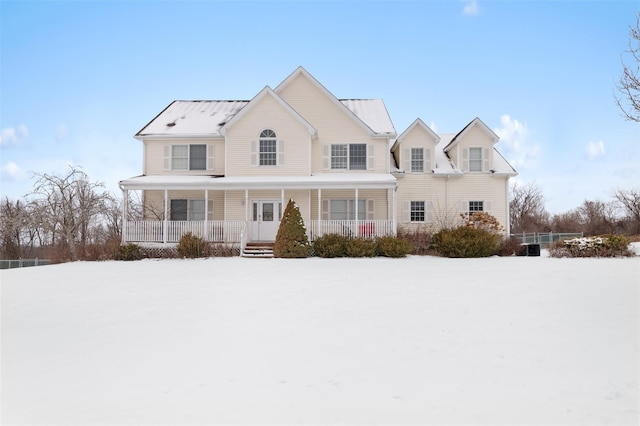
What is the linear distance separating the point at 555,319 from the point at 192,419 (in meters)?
6.44

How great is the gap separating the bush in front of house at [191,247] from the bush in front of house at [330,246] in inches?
184

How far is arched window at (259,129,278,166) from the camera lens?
22.4 metres

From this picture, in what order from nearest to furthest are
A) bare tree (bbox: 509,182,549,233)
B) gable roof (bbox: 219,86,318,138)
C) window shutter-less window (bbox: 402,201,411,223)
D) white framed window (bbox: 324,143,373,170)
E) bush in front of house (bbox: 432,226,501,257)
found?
1. bush in front of house (bbox: 432,226,501,257)
2. gable roof (bbox: 219,86,318,138)
3. white framed window (bbox: 324,143,373,170)
4. window shutter-less window (bbox: 402,201,411,223)
5. bare tree (bbox: 509,182,549,233)

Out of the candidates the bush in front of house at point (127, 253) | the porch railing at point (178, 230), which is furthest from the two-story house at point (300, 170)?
the bush in front of house at point (127, 253)

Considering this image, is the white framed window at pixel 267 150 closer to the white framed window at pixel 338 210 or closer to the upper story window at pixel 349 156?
the upper story window at pixel 349 156

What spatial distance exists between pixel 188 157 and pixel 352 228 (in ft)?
31.8

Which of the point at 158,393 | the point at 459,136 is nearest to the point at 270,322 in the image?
the point at 158,393

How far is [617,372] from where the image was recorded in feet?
18.9

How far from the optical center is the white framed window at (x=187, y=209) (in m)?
23.2

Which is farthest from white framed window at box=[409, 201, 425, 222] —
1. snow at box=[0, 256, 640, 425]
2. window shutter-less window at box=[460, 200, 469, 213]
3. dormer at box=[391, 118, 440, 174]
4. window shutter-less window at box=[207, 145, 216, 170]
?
snow at box=[0, 256, 640, 425]

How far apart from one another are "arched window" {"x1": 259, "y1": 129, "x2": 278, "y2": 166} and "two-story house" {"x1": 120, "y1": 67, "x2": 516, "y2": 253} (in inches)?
2.0

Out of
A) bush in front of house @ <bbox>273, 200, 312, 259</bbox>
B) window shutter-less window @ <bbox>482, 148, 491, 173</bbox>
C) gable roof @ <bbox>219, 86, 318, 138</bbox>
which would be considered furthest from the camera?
window shutter-less window @ <bbox>482, 148, 491, 173</bbox>

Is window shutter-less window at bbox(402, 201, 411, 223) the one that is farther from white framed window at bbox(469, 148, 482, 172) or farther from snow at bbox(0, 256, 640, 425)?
snow at bbox(0, 256, 640, 425)

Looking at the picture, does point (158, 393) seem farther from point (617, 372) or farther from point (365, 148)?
point (365, 148)
